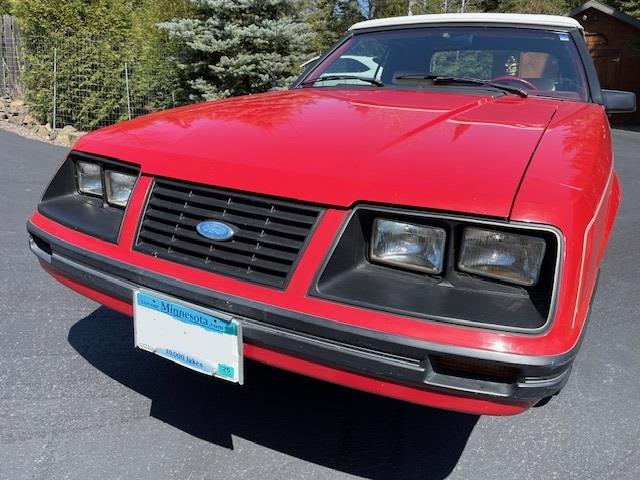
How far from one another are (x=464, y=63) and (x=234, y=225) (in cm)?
203

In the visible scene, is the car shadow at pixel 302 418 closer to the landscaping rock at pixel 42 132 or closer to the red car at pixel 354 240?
the red car at pixel 354 240

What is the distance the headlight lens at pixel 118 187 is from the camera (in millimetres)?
2088

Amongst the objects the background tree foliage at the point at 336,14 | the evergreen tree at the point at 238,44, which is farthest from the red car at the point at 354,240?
the background tree foliage at the point at 336,14

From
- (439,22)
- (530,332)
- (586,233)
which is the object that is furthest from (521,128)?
(439,22)

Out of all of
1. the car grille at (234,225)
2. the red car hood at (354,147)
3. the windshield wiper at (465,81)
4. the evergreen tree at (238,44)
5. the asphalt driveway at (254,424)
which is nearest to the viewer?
the red car hood at (354,147)

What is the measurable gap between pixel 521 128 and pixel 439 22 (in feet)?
5.04

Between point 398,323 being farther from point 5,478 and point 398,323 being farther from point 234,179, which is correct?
point 5,478

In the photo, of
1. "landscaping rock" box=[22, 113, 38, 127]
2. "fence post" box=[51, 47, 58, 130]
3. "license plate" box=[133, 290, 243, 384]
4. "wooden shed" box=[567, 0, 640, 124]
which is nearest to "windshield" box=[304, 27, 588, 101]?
"license plate" box=[133, 290, 243, 384]

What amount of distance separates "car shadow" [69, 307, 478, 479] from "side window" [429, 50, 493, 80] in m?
1.81

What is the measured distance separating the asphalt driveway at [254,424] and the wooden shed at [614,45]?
18.4 metres

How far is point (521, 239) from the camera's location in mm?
1484

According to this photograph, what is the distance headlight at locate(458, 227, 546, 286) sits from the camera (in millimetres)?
1484

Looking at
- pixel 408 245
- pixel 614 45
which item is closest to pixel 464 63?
pixel 408 245

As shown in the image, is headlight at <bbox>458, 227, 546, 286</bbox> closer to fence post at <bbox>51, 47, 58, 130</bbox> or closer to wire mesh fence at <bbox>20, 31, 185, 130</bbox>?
wire mesh fence at <bbox>20, 31, 185, 130</bbox>
